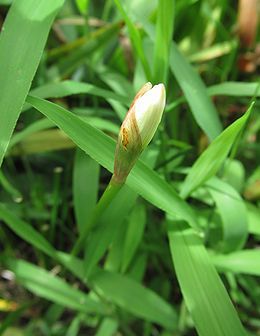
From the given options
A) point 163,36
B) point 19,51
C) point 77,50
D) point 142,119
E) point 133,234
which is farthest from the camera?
point 77,50

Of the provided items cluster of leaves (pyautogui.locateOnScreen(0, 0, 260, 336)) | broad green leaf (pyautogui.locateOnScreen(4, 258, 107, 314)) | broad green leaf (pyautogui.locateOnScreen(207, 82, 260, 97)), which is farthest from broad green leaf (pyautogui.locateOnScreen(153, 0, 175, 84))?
broad green leaf (pyautogui.locateOnScreen(4, 258, 107, 314))

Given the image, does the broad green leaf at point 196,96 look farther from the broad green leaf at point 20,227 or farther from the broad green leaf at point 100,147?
the broad green leaf at point 20,227

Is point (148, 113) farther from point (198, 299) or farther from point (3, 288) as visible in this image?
point (3, 288)

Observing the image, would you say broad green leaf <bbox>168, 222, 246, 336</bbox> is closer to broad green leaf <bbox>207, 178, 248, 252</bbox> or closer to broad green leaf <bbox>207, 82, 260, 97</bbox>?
broad green leaf <bbox>207, 178, 248, 252</bbox>

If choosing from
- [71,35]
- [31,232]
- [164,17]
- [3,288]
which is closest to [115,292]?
[31,232]

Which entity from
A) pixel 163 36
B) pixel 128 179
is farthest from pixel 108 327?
pixel 163 36

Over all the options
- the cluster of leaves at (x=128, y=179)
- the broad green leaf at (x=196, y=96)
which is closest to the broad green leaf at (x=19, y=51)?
the cluster of leaves at (x=128, y=179)

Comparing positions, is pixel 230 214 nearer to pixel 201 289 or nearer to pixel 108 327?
pixel 201 289
